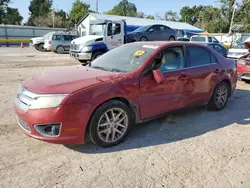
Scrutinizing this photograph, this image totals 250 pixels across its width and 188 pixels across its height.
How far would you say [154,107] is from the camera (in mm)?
3980

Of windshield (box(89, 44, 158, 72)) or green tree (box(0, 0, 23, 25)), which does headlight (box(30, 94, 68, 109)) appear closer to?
windshield (box(89, 44, 158, 72))

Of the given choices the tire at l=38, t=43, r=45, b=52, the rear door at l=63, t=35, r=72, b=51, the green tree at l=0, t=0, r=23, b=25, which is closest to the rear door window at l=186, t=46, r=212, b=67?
the rear door at l=63, t=35, r=72, b=51

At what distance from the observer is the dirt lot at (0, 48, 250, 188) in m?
2.81

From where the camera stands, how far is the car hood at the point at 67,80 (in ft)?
10.5

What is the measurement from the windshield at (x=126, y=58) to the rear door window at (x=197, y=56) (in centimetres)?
83

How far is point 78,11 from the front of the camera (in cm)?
6053

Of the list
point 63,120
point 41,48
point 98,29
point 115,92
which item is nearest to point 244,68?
point 115,92

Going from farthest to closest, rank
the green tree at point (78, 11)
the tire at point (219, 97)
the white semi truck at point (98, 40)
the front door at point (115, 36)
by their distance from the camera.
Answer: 1. the green tree at point (78, 11)
2. the front door at point (115, 36)
3. the white semi truck at point (98, 40)
4. the tire at point (219, 97)

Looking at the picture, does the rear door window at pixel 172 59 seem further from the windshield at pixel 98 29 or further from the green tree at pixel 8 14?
the green tree at pixel 8 14

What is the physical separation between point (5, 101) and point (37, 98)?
297 cm

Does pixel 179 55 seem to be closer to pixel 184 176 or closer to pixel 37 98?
pixel 184 176

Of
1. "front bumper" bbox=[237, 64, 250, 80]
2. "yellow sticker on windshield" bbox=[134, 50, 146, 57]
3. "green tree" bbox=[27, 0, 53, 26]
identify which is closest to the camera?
"yellow sticker on windshield" bbox=[134, 50, 146, 57]

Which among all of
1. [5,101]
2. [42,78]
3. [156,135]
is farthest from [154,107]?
[5,101]

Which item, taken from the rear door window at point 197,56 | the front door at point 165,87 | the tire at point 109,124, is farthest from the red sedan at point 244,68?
the tire at point 109,124
